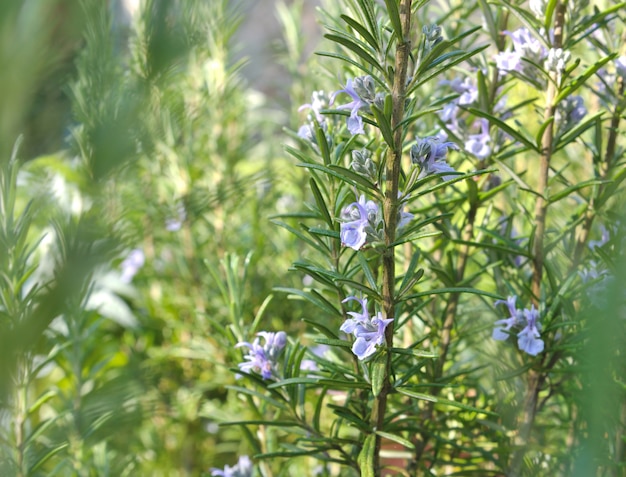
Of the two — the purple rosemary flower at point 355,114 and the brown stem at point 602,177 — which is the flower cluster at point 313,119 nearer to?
the purple rosemary flower at point 355,114

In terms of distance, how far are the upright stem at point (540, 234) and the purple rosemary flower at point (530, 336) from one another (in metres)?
0.04

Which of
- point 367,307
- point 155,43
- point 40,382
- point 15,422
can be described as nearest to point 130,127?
point 155,43

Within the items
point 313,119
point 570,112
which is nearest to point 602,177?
point 570,112

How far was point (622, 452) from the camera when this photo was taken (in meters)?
0.59

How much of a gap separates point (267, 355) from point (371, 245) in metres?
0.19

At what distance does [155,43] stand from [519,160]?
1451mm

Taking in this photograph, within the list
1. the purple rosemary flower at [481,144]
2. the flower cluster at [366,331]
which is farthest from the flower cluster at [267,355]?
the purple rosemary flower at [481,144]

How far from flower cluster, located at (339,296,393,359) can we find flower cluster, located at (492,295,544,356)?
132 millimetres

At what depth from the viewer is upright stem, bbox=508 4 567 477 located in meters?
0.57

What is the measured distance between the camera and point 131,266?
1418 millimetres

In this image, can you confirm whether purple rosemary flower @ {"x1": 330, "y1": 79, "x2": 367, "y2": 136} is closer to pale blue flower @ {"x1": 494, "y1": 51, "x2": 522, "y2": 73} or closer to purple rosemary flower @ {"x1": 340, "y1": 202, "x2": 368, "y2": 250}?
purple rosemary flower @ {"x1": 340, "y1": 202, "x2": 368, "y2": 250}

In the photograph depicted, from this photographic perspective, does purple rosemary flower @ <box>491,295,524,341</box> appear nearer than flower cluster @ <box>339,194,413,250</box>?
No

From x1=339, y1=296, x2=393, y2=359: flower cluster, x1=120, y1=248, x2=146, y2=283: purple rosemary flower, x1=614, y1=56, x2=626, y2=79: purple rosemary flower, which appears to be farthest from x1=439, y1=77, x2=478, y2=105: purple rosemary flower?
x1=120, y1=248, x2=146, y2=283: purple rosemary flower

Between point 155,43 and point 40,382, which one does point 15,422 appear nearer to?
point 155,43
